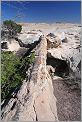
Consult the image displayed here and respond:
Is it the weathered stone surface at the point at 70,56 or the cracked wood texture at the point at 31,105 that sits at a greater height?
the weathered stone surface at the point at 70,56

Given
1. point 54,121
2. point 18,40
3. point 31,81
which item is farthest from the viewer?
point 18,40

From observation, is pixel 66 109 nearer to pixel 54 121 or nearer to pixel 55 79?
pixel 54 121

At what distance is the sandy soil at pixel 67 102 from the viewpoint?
6.51 metres

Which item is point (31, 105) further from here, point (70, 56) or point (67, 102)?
point (70, 56)

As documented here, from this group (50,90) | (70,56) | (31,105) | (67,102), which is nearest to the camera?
(31,105)

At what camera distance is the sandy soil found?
651 centimetres

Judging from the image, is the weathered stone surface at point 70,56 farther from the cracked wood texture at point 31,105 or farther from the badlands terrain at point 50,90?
the cracked wood texture at point 31,105

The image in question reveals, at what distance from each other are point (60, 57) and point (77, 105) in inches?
166

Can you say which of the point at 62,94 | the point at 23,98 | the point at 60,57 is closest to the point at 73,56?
the point at 60,57

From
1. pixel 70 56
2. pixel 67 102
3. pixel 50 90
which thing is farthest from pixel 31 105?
pixel 70 56

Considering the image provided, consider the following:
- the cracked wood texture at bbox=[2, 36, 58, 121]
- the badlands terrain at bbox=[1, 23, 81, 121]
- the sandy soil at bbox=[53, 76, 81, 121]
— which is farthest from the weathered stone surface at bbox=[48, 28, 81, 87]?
the cracked wood texture at bbox=[2, 36, 58, 121]

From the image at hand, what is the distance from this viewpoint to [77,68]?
998 cm

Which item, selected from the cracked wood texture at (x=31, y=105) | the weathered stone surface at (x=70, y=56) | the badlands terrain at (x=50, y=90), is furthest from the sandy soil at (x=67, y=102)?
the cracked wood texture at (x=31, y=105)

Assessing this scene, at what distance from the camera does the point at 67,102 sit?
748 cm
